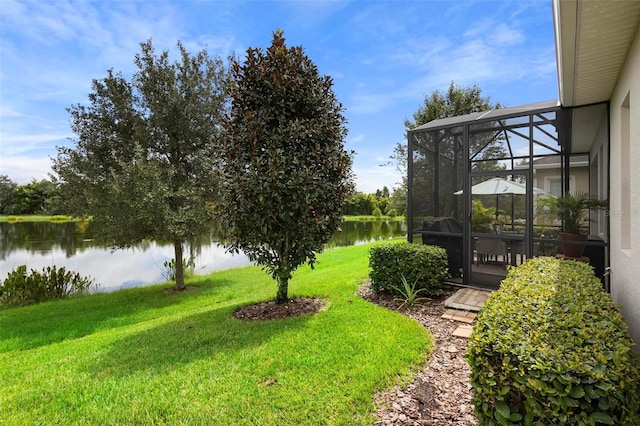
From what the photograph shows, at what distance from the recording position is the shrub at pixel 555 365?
1.43m

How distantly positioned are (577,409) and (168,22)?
33.4 ft

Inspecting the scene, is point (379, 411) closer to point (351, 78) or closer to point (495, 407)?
point (495, 407)

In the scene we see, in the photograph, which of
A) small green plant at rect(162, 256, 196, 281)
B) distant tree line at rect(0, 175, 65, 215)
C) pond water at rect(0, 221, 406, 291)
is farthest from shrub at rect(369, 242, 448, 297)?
distant tree line at rect(0, 175, 65, 215)

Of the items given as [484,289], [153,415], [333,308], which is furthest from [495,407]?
[484,289]

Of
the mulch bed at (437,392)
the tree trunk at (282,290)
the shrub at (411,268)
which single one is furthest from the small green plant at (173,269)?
the shrub at (411,268)

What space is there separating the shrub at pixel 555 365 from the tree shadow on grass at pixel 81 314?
257 inches

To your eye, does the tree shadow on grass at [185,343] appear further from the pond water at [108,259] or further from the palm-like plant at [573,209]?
the pond water at [108,259]

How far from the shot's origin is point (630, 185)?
2.64m

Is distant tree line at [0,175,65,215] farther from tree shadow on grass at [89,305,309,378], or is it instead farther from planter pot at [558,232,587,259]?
planter pot at [558,232,587,259]

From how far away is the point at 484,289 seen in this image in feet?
18.6

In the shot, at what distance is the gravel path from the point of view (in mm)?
2312

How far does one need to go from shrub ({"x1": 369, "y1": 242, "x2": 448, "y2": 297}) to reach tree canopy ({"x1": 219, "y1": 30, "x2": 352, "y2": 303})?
1.36 metres

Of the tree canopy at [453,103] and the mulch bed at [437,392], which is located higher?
the tree canopy at [453,103]

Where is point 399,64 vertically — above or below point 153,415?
above
